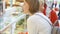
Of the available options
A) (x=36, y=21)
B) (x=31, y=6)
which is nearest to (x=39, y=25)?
(x=36, y=21)

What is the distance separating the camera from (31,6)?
1048 millimetres

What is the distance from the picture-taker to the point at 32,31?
3.39ft

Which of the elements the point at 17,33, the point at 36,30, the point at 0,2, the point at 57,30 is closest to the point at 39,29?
the point at 36,30

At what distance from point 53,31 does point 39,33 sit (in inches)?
4.2

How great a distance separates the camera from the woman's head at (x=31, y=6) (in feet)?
3.40

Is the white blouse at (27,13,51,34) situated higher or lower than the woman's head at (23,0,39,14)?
lower

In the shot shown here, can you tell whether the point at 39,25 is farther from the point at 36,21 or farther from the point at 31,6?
the point at 31,6

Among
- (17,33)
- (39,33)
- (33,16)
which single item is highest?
(33,16)

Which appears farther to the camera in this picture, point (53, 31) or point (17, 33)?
point (17, 33)

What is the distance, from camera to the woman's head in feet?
3.40

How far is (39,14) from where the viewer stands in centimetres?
102

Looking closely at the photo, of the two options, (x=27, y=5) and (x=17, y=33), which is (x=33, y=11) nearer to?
(x=27, y=5)

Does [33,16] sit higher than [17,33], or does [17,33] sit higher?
[33,16]

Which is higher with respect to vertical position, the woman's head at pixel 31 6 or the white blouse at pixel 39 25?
the woman's head at pixel 31 6
